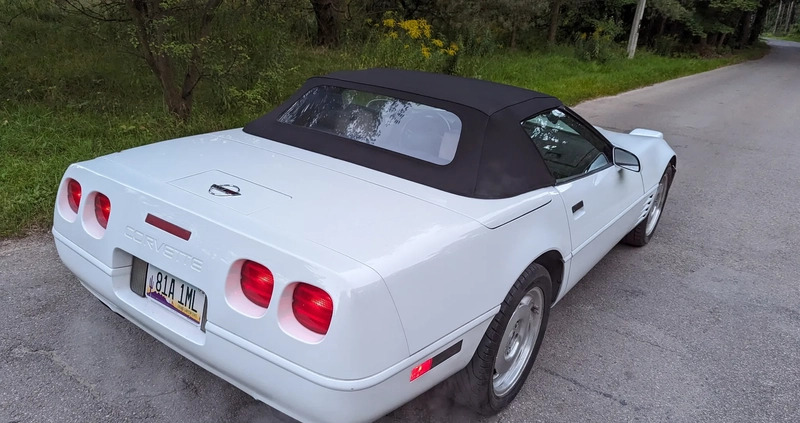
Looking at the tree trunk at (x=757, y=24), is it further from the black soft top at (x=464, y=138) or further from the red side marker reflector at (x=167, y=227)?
the red side marker reflector at (x=167, y=227)

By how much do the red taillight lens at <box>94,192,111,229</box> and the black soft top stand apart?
977mm

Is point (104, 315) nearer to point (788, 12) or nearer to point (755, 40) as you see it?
point (755, 40)

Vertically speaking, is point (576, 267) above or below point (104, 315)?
above

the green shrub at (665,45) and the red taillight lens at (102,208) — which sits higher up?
the green shrub at (665,45)

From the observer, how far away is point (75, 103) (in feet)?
22.0

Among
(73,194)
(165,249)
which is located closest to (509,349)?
(165,249)

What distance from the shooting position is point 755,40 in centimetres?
3456

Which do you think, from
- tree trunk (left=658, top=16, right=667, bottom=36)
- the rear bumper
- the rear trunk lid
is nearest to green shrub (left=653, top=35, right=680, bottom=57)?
tree trunk (left=658, top=16, right=667, bottom=36)

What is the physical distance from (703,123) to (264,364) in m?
10.3

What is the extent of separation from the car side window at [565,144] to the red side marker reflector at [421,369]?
4.27 ft

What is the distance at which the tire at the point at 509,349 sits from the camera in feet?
7.80

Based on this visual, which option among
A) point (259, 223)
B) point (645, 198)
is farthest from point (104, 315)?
point (645, 198)

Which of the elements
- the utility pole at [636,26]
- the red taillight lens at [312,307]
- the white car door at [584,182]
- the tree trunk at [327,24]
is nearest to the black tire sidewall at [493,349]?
the white car door at [584,182]

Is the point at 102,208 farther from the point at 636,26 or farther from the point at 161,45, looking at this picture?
the point at 636,26
